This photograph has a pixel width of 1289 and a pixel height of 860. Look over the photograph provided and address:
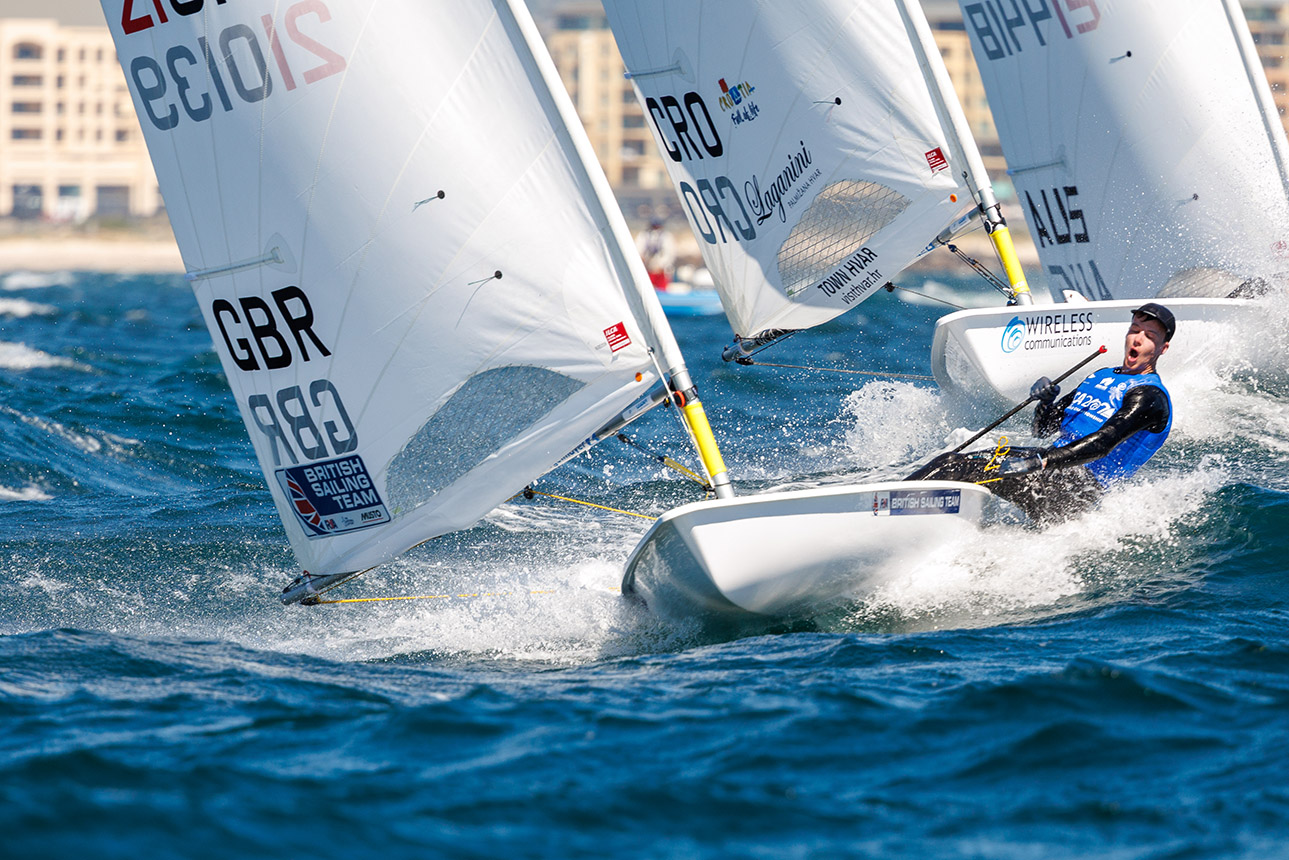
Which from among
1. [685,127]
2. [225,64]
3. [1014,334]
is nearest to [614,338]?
[225,64]

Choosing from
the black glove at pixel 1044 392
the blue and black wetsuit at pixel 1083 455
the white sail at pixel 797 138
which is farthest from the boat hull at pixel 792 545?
the white sail at pixel 797 138

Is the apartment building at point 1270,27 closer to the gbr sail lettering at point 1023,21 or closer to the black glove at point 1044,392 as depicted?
the gbr sail lettering at point 1023,21

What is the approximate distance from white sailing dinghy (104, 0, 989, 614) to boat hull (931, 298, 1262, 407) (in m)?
3.02

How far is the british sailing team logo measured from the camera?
7.45 metres

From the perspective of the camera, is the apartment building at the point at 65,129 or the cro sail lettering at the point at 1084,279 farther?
the apartment building at the point at 65,129

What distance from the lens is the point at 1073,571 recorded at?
16.9 feet

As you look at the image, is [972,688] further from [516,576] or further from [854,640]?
[516,576]

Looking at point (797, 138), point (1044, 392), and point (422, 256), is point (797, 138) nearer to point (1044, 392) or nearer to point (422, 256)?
→ point (1044, 392)

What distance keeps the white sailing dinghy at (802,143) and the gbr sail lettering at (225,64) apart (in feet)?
10.2

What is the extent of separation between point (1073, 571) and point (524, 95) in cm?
263

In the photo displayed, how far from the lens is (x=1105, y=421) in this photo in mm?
5348

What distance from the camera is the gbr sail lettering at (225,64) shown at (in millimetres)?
4434

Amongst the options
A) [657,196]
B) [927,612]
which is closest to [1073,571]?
[927,612]

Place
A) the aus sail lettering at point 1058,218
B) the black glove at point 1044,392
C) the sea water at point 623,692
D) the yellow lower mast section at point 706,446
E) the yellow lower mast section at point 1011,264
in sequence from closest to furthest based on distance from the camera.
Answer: the sea water at point 623,692 < the yellow lower mast section at point 706,446 < the black glove at point 1044,392 < the yellow lower mast section at point 1011,264 < the aus sail lettering at point 1058,218
